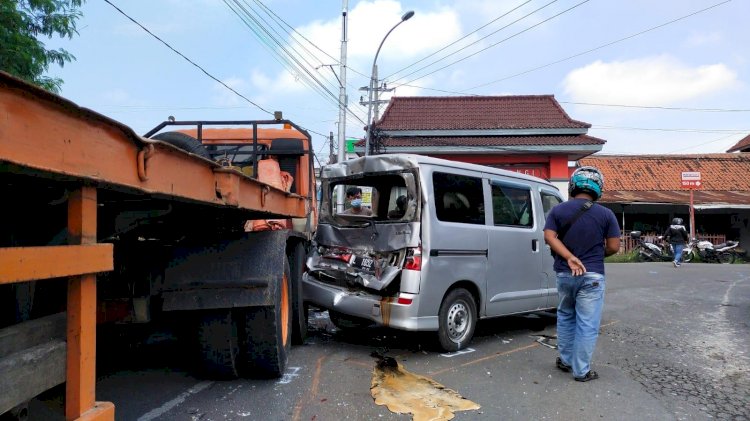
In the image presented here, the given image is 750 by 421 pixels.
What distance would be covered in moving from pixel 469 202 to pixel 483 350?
1.56m

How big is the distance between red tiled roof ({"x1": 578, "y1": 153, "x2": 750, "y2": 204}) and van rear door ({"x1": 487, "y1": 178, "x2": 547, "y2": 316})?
1771cm

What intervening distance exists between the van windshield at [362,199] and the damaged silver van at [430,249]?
0.01 meters

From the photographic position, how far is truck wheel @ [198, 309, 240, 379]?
3.96 m

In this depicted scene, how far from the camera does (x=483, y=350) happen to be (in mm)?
5820

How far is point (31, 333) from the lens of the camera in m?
2.08

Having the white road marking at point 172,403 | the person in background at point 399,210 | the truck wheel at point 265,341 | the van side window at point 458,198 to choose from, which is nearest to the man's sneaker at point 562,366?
the van side window at point 458,198

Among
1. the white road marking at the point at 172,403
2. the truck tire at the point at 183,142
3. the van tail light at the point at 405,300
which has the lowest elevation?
the white road marking at the point at 172,403

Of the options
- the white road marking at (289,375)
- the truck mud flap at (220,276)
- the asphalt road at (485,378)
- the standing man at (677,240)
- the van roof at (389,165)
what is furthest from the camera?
the standing man at (677,240)

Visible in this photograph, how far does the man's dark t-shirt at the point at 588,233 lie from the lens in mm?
4785

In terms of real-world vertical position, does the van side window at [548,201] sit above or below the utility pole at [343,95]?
below

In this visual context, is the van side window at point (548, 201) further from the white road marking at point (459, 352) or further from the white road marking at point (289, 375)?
the white road marking at point (289, 375)

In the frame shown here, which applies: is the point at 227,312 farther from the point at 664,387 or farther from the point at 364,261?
the point at 664,387

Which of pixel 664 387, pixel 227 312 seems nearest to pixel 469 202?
pixel 664 387

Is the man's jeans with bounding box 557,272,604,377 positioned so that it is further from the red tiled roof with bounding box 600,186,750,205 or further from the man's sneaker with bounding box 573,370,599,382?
the red tiled roof with bounding box 600,186,750,205
